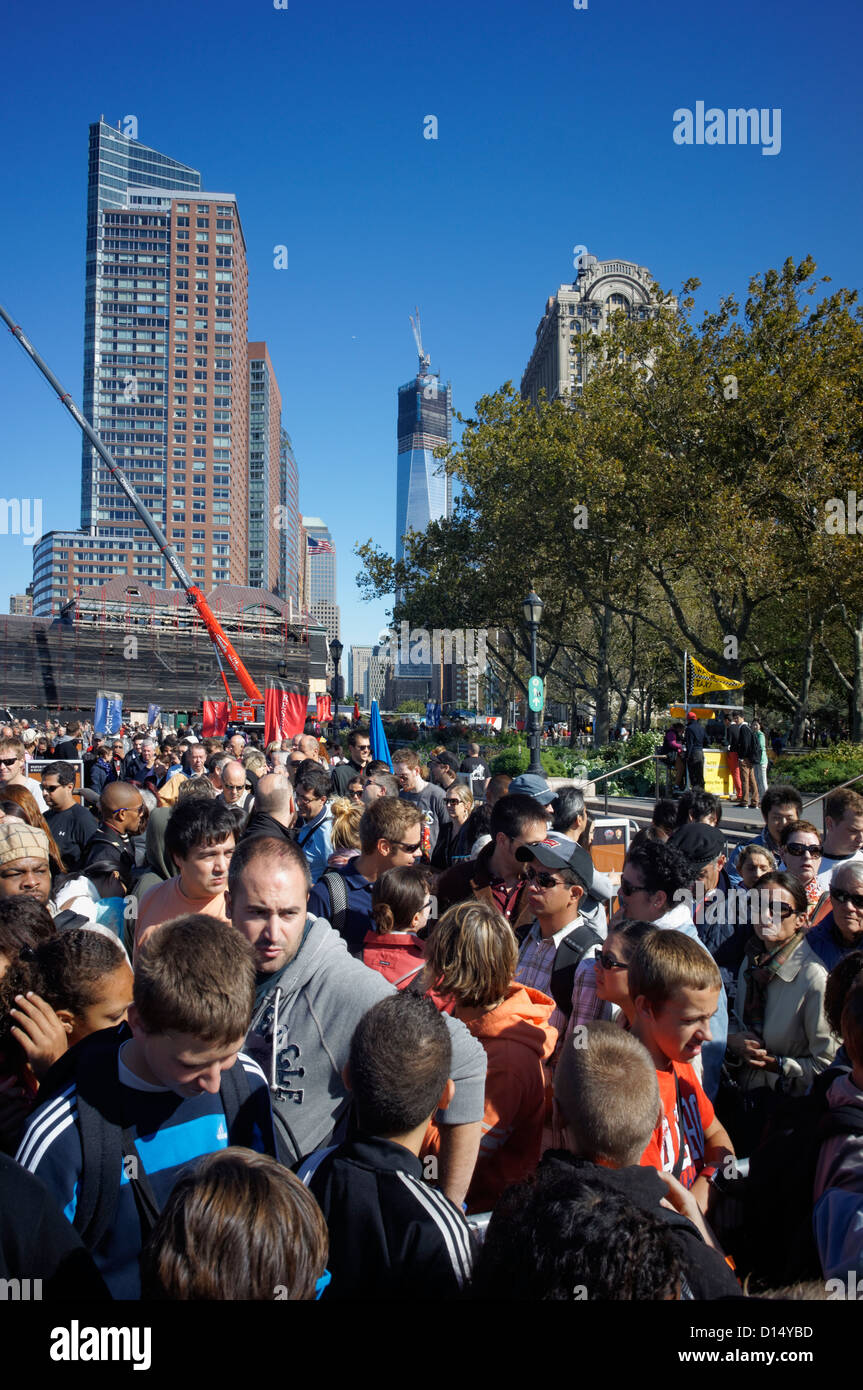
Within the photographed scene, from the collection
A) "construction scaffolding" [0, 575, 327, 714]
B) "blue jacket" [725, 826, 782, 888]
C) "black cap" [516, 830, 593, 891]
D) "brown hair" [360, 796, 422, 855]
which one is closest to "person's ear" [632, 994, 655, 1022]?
"black cap" [516, 830, 593, 891]

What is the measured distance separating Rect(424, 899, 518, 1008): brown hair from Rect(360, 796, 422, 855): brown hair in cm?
141

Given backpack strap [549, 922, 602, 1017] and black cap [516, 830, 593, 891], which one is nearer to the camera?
backpack strap [549, 922, 602, 1017]

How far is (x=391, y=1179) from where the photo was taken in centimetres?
187

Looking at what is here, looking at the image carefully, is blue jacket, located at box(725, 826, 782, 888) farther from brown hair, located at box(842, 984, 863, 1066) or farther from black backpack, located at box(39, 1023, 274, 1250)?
black backpack, located at box(39, 1023, 274, 1250)

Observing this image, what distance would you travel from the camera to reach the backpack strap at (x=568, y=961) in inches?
137

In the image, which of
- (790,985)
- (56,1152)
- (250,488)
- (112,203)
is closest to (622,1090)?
(56,1152)

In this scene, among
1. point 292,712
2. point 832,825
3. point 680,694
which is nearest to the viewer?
point 832,825

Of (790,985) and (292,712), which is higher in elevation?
(292,712)

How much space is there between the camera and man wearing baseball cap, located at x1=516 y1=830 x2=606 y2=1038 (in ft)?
11.8

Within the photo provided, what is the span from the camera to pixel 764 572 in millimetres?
21219

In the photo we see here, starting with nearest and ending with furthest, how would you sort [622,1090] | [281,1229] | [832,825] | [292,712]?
[281,1229]
[622,1090]
[832,825]
[292,712]

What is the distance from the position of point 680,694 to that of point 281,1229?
46.9m

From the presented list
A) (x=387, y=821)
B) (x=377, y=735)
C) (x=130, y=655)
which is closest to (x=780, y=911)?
(x=387, y=821)

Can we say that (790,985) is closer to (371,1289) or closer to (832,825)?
(832,825)
